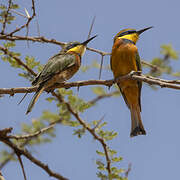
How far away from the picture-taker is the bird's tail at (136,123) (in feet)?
11.2

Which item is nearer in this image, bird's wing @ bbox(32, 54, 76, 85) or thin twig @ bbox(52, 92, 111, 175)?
thin twig @ bbox(52, 92, 111, 175)

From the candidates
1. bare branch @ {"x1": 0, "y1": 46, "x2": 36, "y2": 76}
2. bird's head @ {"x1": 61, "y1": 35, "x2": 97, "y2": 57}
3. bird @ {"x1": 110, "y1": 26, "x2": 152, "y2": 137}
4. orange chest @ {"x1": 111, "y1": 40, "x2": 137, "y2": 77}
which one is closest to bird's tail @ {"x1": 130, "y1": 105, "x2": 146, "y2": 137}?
bird @ {"x1": 110, "y1": 26, "x2": 152, "y2": 137}

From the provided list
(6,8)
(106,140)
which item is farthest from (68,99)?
(6,8)

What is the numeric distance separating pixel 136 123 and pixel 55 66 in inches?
43.8

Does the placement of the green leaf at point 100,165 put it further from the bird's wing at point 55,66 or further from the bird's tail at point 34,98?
the bird's wing at point 55,66

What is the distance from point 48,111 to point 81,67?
2.57 ft

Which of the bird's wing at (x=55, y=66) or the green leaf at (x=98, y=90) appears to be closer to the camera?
the bird's wing at (x=55, y=66)

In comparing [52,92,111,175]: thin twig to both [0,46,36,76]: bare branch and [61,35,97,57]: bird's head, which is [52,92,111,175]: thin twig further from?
[61,35,97,57]: bird's head

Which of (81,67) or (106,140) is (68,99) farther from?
(81,67)

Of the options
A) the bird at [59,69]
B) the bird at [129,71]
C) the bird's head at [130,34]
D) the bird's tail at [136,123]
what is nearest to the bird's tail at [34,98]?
the bird at [59,69]

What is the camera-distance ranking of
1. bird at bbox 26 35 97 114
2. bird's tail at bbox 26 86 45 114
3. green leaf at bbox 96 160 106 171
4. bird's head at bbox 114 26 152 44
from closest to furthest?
green leaf at bbox 96 160 106 171
bird's tail at bbox 26 86 45 114
bird at bbox 26 35 97 114
bird's head at bbox 114 26 152 44

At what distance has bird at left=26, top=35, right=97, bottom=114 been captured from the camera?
8.66 feet

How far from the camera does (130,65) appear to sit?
348 cm

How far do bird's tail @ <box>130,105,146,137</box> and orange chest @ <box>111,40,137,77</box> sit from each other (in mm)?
457
